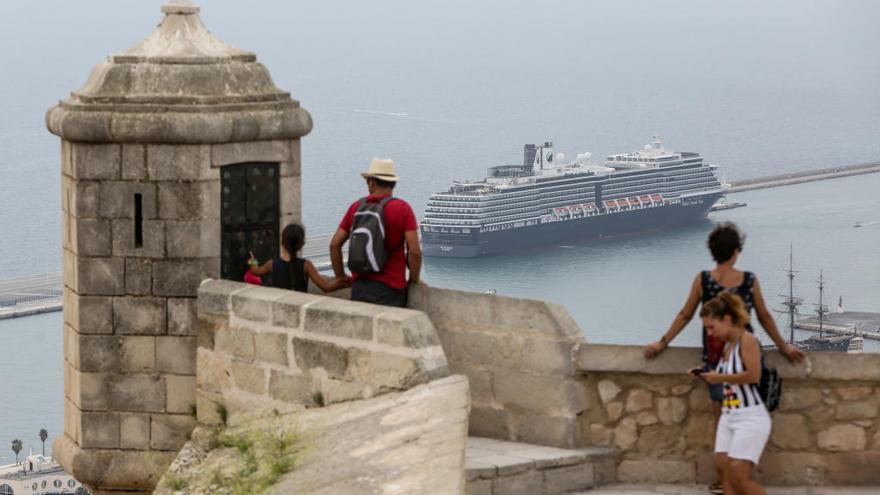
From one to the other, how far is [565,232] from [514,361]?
308 ft

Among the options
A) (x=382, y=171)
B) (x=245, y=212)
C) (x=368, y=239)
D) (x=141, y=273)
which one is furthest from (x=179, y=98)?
(x=368, y=239)

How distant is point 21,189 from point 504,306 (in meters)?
97.1

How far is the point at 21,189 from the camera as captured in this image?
10031 cm

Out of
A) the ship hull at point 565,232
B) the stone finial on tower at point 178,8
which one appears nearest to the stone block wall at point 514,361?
the stone finial on tower at point 178,8

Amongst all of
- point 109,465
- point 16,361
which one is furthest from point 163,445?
point 16,361

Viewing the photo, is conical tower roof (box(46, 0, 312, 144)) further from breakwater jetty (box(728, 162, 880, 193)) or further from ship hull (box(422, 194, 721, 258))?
breakwater jetty (box(728, 162, 880, 193))

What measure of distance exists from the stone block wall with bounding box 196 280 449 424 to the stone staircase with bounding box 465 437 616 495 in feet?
1.35

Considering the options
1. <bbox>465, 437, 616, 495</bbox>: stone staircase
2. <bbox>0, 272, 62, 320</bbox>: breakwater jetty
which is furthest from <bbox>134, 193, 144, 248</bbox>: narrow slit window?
<bbox>0, 272, 62, 320</bbox>: breakwater jetty

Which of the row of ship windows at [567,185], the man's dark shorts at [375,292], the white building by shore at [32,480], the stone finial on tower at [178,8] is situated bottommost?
the white building by shore at [32,480]

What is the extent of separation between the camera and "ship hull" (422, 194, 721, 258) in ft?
311

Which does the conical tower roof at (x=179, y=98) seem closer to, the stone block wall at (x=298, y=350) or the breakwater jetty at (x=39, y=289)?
the stone block wall at (x=298, y=350)

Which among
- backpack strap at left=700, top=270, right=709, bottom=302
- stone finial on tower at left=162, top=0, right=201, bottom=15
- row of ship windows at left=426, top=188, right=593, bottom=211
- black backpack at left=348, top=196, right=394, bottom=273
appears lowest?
row of ship windows at left=426, top=188, right=593, bottom=211

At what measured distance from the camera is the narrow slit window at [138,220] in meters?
6.48

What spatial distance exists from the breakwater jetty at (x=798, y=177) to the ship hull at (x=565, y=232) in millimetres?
7803
